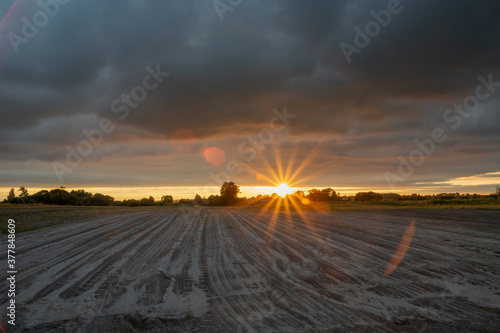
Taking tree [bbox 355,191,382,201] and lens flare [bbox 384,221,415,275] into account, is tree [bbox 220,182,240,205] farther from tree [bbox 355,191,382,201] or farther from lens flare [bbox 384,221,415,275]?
lens flare [bbox 384,221,415,275]

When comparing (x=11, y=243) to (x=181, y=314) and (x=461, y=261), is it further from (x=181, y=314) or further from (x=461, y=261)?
(x=461, y=261)

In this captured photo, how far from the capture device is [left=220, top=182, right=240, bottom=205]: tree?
→ 347ft

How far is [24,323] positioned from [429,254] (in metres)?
10.8

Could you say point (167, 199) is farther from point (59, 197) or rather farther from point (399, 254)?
point (399, 254)

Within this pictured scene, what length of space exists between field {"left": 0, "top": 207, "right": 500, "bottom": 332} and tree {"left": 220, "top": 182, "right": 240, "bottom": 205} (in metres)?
93.9

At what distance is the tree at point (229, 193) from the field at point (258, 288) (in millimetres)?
93911

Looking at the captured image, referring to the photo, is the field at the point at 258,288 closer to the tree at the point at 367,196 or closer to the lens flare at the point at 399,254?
the lens flare at the point at 399,254

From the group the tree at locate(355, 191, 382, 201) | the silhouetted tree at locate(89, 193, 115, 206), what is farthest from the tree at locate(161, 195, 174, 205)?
the tree at locate(355, 191, 382, 201)

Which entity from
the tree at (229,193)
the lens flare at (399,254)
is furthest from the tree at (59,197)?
the lens flare at (399,254)

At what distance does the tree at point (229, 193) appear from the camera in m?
106

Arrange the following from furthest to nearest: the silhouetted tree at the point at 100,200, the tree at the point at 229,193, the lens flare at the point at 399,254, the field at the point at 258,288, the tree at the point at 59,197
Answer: the tree at the point at 229,193, the silhouetted tree at the point at 100,200, the tree at the point at 59,197, the lens flare at the point at 399,254, the field at the point at 258,288

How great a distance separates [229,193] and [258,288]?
329ft

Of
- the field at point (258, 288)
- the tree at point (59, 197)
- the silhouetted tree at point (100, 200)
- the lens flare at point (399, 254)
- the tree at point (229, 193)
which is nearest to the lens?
the field at point (258, 288)

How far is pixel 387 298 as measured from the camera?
21.0 ft
